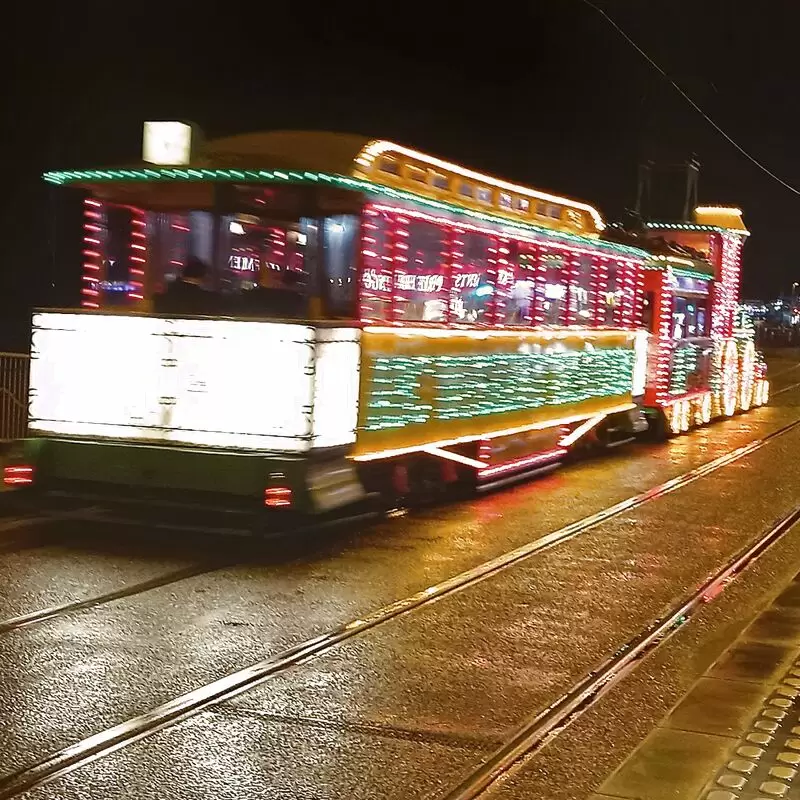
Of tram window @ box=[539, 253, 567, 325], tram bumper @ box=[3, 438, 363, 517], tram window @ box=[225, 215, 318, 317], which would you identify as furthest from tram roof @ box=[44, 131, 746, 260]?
tram window @ box=[539, 253, 567, 325]

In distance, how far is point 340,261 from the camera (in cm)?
1068

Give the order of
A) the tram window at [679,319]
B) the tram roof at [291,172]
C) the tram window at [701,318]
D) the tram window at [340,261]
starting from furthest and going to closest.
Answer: the tram window at [701,318], the tram window at [679,319], the tram window at [340,261], the tram roof at [291,172]

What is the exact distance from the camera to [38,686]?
6570 mm

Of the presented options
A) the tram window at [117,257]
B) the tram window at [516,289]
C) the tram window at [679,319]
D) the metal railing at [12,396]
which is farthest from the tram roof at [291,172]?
the tram window at [679,319]

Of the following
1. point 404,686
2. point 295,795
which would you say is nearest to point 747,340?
point 404,686

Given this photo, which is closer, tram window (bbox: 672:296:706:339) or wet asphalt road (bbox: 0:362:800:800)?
wet asphalt road (bbox: 0:362:800:800)

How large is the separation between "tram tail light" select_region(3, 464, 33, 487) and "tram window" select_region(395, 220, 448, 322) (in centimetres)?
330

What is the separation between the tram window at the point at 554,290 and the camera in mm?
15039

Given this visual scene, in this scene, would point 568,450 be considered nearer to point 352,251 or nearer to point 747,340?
point 352,251

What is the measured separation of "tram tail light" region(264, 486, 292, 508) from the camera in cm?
977

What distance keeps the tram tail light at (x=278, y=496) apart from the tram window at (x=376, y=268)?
174 cm

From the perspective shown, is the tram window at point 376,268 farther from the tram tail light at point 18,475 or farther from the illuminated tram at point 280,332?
the tram tail light at point 18,475

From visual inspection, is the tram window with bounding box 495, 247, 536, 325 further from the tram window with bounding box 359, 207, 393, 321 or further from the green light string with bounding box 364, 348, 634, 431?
the tram window with bounding box 359, 207, 393, 321

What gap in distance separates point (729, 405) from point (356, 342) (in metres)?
16.9
